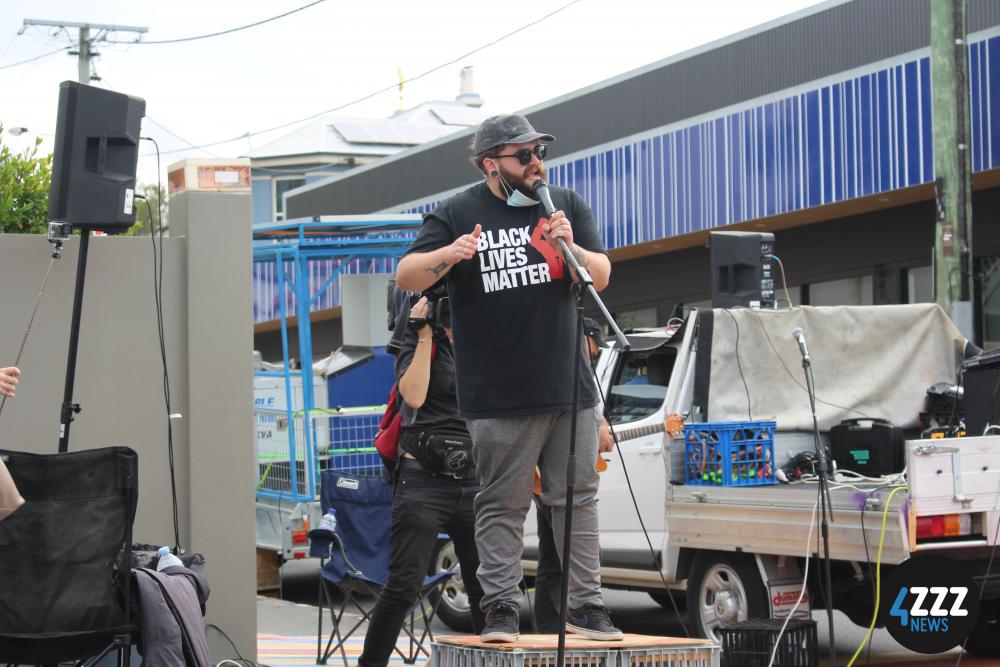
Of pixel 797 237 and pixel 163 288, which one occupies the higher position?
pixel 797 237

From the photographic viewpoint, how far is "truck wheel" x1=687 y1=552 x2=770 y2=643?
749cm

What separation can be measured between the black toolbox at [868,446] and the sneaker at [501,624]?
4.08 meters

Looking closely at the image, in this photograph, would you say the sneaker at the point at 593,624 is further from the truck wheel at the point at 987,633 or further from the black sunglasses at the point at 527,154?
the truck wheel at the point at 987,633

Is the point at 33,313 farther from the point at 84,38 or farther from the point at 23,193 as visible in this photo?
the point at 84,38

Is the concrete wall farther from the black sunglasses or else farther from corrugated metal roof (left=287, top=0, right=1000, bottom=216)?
corrugated metal roof (left=287, top=0, right=1000, bottom=216)

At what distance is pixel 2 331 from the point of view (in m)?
6.49

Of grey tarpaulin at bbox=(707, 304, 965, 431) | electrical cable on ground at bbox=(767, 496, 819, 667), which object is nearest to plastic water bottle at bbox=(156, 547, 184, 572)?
electrical cable on ground at bbox=(767, 496, 819, 667)

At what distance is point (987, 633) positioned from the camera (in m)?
7.86

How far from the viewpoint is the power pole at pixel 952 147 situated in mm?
10648

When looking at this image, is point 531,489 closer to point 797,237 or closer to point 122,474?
point 122,474

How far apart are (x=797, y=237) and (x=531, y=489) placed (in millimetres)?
13295

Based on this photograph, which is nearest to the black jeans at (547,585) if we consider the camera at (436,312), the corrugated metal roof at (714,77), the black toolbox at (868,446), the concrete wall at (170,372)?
the camera at (436,312)

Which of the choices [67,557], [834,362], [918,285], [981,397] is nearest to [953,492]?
[981,397]

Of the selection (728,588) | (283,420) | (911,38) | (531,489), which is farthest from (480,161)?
(911,38)
